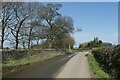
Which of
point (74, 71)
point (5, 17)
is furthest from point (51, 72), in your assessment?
point (5, 17)

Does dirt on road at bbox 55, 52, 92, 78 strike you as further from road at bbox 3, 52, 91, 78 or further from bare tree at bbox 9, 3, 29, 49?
bare tree at bbox 9, 3, 29, 49

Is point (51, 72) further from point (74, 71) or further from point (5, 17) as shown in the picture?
point (5, 17)

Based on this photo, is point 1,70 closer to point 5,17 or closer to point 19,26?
point 5,17

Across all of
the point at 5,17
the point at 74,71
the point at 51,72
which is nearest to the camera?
the point at 51,72

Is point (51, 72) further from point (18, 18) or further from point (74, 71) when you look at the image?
point (18, 18)

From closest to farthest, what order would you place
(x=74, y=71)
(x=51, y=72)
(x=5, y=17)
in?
(x=51, y=72) < (x=74, y=71) < (x=5, y=17)

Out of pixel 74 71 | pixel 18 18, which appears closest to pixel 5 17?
pixel 18 18

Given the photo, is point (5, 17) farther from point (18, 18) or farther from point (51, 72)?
point (51, 72)

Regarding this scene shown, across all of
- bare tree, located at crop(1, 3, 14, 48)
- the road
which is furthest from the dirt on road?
bare tree, located at crop(1, 3, 14, 48)

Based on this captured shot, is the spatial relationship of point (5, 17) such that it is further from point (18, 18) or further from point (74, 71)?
point (74, 71)

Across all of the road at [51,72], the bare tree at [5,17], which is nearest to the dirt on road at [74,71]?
the road at [51,72]

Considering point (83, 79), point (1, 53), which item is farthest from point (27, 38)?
point (83, 79)

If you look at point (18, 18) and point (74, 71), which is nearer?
point (74, 71)

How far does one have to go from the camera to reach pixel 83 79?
16.0 meters
